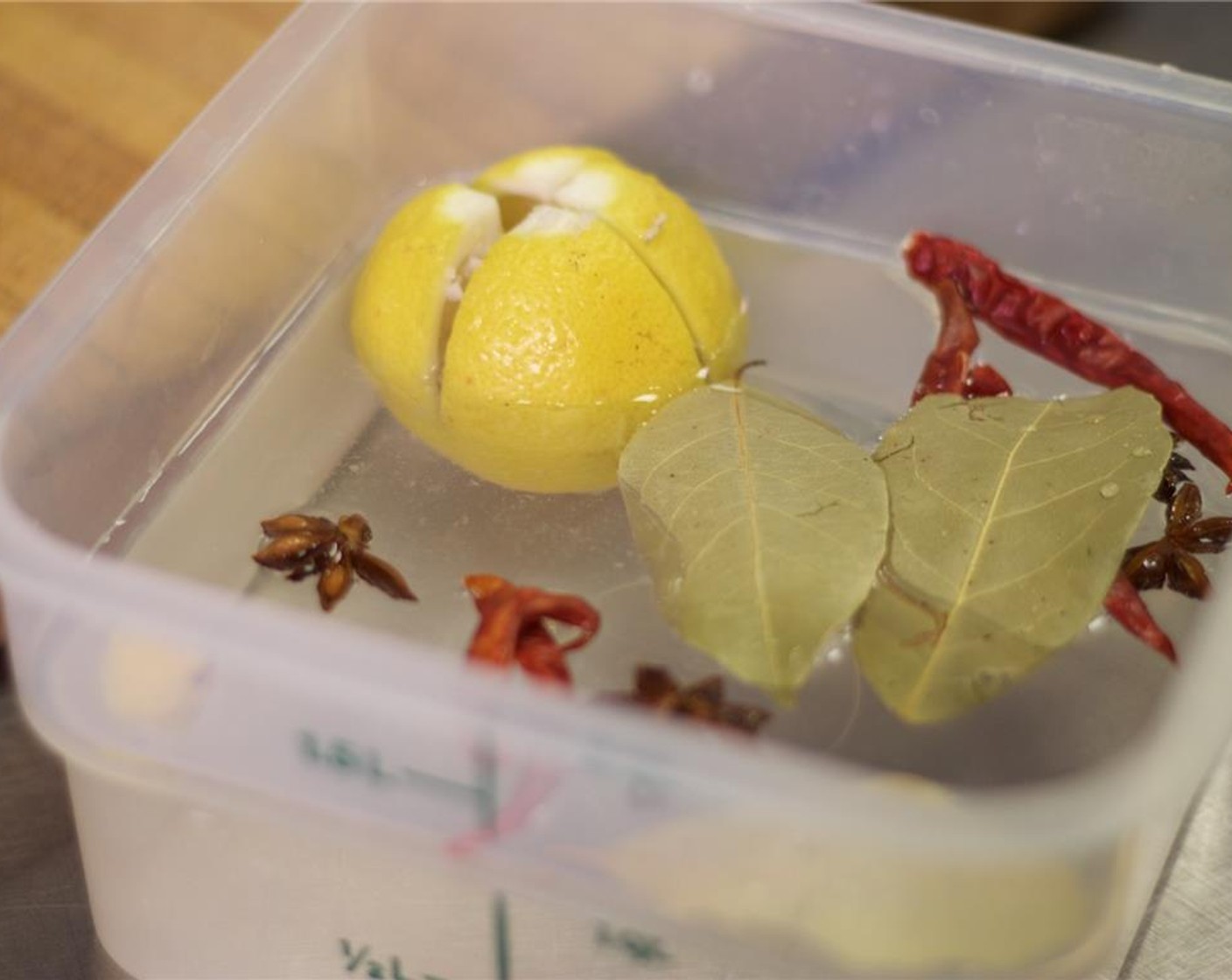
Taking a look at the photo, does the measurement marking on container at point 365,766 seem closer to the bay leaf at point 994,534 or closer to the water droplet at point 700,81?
the bay leaf at point 994,534

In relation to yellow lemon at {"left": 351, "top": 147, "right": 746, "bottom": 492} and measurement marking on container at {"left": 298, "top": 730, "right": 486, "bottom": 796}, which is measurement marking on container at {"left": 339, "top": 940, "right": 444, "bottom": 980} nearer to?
measurement marking on container at {"left": 298, "top": 730, "right": 486, "bottom": 796}

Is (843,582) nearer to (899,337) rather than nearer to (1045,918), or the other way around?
(1045,918)

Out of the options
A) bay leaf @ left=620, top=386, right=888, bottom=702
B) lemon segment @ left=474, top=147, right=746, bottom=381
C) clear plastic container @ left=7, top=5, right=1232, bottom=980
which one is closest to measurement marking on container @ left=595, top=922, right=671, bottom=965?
clear plastic container @ left=7, top=5, right=1232, bottom=980

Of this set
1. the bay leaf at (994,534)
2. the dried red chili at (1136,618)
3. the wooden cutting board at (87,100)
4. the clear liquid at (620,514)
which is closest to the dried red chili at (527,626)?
the clear liquid at (620,514)

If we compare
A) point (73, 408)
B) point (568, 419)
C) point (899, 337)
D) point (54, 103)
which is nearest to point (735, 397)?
point (568, 419)

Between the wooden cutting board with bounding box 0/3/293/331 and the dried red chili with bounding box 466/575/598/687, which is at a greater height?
the wooden cutting board with bounding box 0/3/293/331

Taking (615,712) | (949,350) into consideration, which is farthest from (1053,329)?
(615,712)
